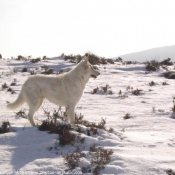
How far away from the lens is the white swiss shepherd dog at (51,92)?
516 cm

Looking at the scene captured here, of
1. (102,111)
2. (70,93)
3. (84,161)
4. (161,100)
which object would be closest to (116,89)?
(161,100)

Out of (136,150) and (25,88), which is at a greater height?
(25,88)

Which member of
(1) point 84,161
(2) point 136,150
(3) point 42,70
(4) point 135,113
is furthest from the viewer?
(3) point 42,70

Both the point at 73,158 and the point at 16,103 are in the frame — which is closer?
the point at 73,158

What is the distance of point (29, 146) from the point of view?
12.7 feet

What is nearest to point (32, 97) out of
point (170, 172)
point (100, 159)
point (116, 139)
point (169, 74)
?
point (116, 139)

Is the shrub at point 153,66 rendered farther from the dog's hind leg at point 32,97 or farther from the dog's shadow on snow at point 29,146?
the dog's shadow on snow at point 29,146

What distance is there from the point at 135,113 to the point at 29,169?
4.17m

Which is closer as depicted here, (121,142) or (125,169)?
(125,169)

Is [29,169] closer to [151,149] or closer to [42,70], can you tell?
[151,149]

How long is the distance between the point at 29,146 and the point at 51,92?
166cm

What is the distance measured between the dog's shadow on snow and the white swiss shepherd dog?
2.82 feet

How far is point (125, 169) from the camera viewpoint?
3215 millimetres

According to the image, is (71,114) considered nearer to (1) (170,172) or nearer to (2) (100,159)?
(2) (100,159)
